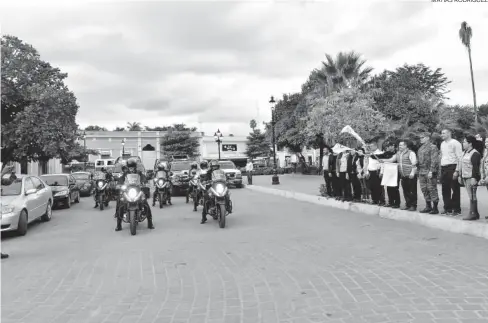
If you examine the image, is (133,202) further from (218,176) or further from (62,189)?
(62,189)

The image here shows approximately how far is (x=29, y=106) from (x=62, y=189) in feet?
26.9

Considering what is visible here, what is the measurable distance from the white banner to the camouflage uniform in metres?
0.96

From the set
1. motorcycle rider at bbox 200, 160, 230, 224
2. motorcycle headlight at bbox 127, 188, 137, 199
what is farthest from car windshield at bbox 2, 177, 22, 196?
motorcycle rider at bbox 200, 160, 230, 224

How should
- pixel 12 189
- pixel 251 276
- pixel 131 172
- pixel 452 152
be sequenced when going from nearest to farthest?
pixel 251 276
pixel 452 152
pixel 12 189
pixel 131 172

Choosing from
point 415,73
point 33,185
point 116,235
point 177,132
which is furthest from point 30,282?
point 177,132

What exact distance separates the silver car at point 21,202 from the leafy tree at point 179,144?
164 feet

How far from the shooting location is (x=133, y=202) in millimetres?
9742

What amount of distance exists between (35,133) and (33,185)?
475 inches

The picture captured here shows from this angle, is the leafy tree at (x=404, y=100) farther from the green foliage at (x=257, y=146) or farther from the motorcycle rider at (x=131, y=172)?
the green foliage at (x=257, y=146)

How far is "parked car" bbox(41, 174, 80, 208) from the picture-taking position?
16516 millimetres

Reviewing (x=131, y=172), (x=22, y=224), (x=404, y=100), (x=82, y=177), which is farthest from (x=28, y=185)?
(x=404, y=100)

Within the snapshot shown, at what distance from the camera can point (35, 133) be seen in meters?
22.7

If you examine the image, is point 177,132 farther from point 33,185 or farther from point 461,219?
point 461,219

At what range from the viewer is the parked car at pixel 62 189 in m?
16.5
